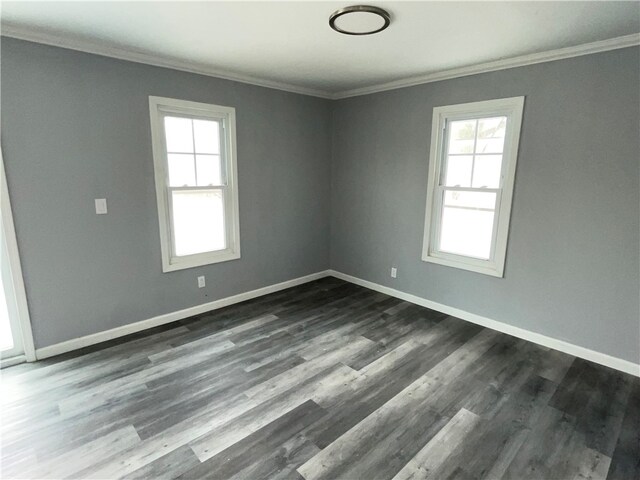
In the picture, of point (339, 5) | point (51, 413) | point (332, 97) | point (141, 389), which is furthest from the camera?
point (332, 97)

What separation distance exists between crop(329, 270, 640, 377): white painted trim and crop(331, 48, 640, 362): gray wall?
0.05 m

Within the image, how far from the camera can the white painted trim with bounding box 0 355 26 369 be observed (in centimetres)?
256

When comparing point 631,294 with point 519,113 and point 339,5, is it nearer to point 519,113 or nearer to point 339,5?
point 519,113

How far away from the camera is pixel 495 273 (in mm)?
3213

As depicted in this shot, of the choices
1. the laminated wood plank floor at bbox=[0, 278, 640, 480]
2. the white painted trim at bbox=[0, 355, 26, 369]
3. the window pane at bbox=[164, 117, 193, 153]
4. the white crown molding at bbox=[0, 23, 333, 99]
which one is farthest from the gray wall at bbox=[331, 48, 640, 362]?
the white painted trim at bbox=[0, 355, 26, 369]

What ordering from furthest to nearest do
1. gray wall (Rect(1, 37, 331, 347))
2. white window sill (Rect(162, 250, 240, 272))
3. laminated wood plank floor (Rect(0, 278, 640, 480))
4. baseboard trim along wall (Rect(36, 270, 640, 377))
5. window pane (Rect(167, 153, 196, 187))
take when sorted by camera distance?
1. white window sill (Rect(162, 250, 240, 272))
2. window pane (Rect(167, 153, 196, 187))
3. baseboard trim along wall (Rect(36, 270, 640, 377))
4. gray wall (Rect(1, 37, 331, 347))
5. laminated wood plank floor (Rect(0, 278, 640, 480))

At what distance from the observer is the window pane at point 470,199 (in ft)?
10.5

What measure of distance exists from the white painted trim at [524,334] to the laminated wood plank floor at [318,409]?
84mm

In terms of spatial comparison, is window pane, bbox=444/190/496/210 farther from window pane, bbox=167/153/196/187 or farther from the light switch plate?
the light switch plate

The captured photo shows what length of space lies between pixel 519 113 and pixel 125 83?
3.38 meters

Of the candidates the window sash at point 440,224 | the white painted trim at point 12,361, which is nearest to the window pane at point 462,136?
the window sash at point 440,224

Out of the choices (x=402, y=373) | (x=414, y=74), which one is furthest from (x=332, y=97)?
(x=402, y=373)

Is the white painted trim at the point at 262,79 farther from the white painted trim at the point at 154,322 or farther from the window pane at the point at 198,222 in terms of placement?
the white painted trim at the point at 154,322

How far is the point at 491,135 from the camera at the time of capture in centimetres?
314
